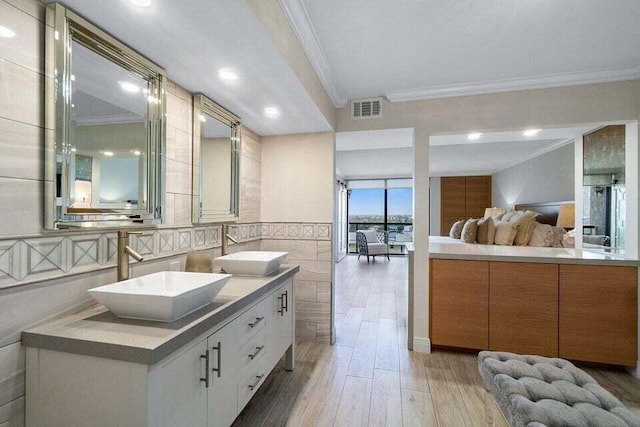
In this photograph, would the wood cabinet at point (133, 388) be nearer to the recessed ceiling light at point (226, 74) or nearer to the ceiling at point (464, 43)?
the recessed ceiling light at point (226, 74)

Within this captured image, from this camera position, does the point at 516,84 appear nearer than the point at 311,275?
Yes

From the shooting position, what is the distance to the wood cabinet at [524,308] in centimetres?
246

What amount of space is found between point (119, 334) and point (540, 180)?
6167mm

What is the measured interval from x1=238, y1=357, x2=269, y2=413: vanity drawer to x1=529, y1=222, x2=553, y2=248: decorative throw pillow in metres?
3.25

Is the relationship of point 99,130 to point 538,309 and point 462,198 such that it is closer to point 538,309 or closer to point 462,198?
point 538,309

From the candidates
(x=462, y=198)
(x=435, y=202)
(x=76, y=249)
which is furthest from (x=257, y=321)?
(x=462, y=198)

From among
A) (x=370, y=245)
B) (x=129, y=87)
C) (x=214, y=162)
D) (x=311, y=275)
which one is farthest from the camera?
(x=370, y=245)

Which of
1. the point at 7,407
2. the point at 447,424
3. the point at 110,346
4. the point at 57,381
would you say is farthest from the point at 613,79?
the point at 7,407

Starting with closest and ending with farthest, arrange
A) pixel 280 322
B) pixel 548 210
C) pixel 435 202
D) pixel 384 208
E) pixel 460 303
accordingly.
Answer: pixel 280 322 < pixel 460 303 < pixel 548 210 < pixel 435 202 < pixel 384 208

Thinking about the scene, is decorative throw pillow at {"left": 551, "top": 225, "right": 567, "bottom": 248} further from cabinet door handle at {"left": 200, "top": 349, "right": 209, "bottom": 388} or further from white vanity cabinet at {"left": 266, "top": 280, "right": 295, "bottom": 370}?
cabinet door handle at {"left": 200, "top": 349, "right": 209, "bottom": 388}

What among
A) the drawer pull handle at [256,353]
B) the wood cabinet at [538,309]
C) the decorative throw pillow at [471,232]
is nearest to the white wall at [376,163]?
the decorative throw pillow at [471,232]

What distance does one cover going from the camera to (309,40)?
1.85 m

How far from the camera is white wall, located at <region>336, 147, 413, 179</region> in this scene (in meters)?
5.43

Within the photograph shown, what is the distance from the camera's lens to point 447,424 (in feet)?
5.79
